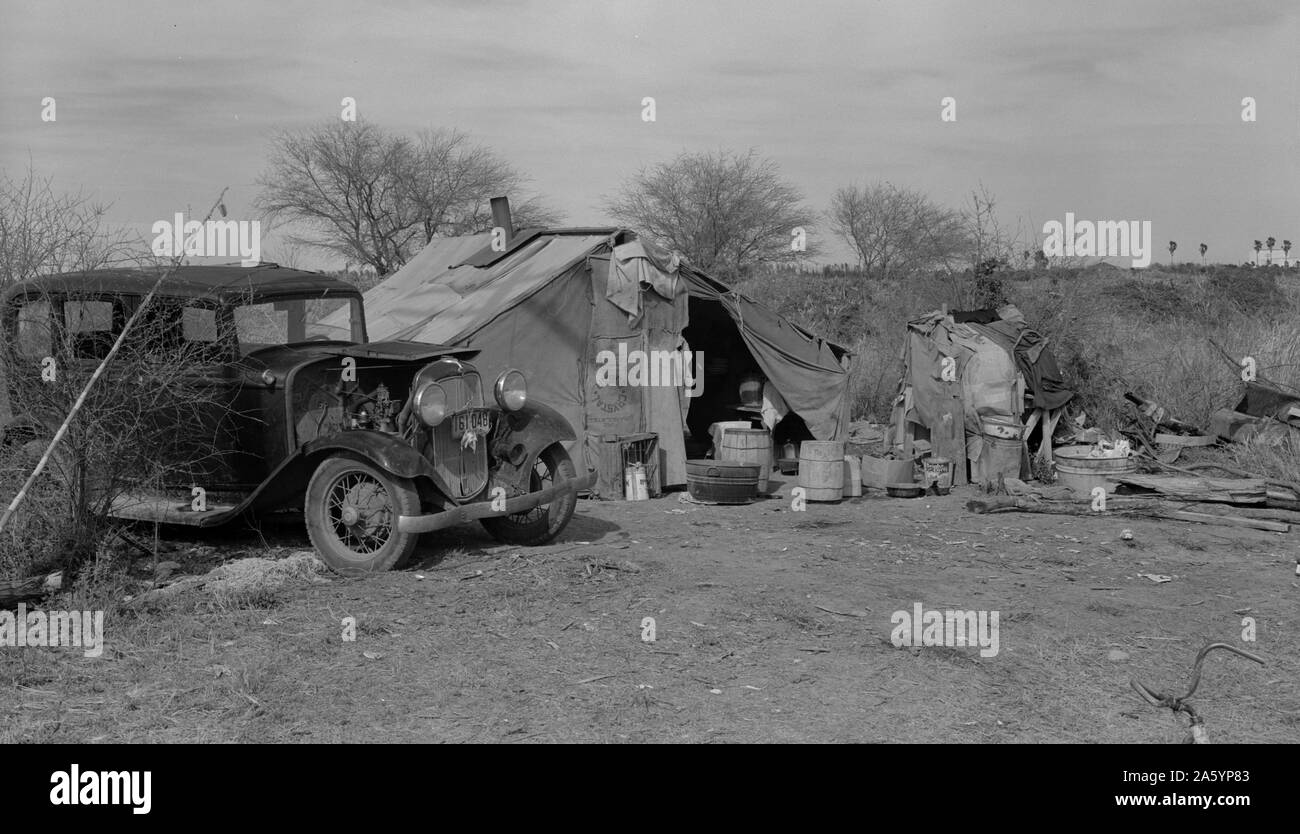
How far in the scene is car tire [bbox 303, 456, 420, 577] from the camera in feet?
21.2

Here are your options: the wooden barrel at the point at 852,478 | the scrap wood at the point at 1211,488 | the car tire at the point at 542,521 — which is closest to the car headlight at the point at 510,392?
the car tire at the point at 542,521

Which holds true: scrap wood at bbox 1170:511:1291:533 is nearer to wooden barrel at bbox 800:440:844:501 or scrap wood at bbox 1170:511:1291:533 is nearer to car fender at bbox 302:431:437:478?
wooden barrel at bbox 800:440:844:501

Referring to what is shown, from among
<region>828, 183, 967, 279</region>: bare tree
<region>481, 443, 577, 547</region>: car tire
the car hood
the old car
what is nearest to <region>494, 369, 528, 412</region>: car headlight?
the old car

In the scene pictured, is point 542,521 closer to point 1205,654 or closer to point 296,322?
point 296,322

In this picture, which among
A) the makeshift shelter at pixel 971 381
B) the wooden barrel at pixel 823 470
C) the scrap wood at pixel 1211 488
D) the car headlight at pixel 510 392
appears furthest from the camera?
the makeshift shelter at pixel 971 381

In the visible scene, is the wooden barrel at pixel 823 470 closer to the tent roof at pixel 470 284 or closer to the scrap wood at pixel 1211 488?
the scrap wood at pixel 1211 488

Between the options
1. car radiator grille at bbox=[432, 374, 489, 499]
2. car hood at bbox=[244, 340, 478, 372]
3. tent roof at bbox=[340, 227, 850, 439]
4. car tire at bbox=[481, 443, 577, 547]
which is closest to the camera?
car hood at bbox=[244, 340, 478, 372]

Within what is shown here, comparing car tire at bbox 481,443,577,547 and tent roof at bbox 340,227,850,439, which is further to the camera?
tent roof at bbox 340,227,850,439

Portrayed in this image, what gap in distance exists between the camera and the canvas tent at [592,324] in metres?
10.1

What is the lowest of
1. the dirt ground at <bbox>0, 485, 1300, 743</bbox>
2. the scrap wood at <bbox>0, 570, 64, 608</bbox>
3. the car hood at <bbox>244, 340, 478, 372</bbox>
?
the dirt ground at <bbox>0, 485, 1300, 743</bbox>

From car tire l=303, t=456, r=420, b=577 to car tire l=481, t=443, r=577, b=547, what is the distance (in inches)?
44.5

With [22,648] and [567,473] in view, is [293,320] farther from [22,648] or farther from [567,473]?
[22,648]

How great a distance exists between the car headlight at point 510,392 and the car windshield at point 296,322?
137cm
